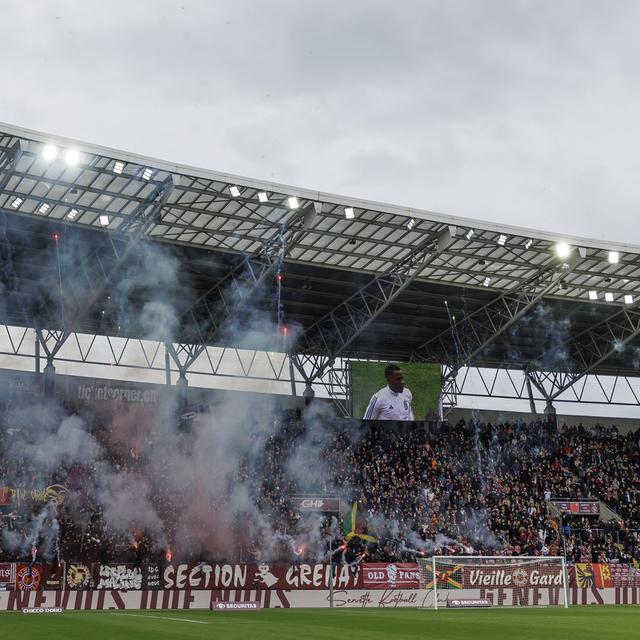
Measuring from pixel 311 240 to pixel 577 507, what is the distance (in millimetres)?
20281

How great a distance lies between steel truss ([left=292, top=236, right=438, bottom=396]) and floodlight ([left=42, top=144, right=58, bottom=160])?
16.3 meters

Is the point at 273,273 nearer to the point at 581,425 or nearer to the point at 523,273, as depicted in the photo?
the point at 523,273

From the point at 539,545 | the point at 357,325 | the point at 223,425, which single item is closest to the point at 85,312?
the point at 223,425

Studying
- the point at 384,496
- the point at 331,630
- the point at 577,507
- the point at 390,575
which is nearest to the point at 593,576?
the point at 577,507

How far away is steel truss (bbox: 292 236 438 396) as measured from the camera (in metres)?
40.4

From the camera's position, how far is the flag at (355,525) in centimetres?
3950

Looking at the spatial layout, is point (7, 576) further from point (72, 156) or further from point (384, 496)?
point (384, 496)

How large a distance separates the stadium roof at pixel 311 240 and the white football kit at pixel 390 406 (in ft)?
12.9

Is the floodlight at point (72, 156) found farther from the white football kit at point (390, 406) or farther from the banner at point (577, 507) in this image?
the banner at point (577, 507)

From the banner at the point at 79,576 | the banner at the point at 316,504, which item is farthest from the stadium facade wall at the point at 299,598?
the banner at the point at 316,504

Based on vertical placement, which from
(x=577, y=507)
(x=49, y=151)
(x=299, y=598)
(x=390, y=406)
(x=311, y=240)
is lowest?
(x=299, y=598)

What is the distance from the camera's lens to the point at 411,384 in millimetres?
46719

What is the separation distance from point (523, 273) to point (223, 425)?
52.6ft

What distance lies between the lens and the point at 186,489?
1529 inches
